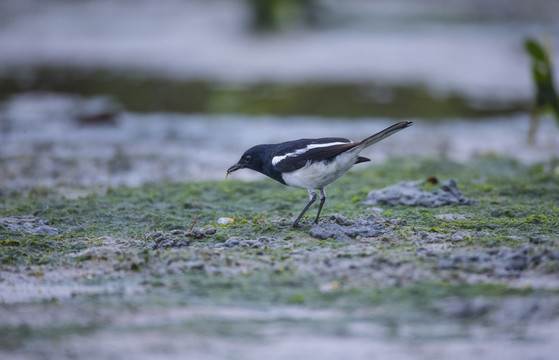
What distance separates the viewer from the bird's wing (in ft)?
19.5

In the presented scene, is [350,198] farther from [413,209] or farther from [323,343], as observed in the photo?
[323,343]

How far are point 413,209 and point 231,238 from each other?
7.05 feet

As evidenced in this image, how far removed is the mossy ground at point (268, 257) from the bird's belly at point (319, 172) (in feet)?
1.52

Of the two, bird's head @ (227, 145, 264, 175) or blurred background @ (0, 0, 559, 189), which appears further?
blurred background @ (0, 0, 559, 189)

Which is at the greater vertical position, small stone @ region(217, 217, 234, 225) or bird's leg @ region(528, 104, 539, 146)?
bird's leg @ region(528, 104, 539, 146)

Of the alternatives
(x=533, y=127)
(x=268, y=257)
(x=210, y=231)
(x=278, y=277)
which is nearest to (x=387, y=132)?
(x=268, y=257)

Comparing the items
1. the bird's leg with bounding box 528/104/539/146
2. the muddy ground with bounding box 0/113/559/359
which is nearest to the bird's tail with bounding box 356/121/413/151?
the muddy ground with bounding box 0/113/559/359

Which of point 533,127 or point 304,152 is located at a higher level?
point 304,152

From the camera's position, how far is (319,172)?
236 inches

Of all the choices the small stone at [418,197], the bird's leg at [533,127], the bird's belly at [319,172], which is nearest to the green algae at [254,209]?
the small stone at [418,197]

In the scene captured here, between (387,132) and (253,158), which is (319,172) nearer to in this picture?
(387,132)

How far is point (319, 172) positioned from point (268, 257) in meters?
1.16

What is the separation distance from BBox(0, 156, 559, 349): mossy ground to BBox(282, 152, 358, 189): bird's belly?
464 mm

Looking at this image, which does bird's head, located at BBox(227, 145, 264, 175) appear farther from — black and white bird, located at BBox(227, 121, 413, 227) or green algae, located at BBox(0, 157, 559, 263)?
green algae, located at BBox(0, 157, 559, 263)
